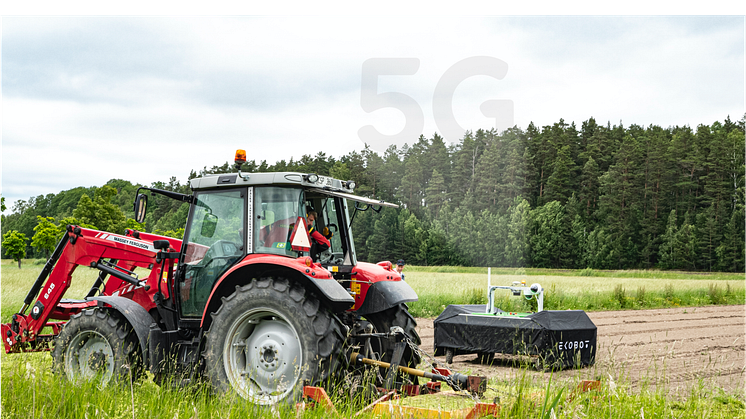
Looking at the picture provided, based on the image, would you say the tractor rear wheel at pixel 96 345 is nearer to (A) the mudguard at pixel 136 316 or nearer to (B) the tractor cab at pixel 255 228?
(A) the mudguard at pixel 136 316

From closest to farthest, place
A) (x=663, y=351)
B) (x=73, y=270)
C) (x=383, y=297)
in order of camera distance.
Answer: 1. (x=383, y=297)
2. (x=73, y=270)
3. (x=663, y=351)

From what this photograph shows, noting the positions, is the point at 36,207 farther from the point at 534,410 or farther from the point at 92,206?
the point at 534,410

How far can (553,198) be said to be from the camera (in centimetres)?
6375

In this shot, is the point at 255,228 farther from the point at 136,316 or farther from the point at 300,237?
the point at 136,316

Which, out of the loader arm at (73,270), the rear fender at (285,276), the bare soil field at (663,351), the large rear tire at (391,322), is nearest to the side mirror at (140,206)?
the loader arm at (73,270)

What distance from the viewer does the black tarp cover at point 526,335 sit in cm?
806

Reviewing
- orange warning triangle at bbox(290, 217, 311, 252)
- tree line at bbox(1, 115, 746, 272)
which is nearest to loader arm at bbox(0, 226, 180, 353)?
orange warning triangle at bbox(290, 217, 311, 252)

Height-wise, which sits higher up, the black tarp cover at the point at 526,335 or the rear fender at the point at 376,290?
the rear fender at the point at 376,290

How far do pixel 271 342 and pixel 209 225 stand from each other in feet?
5.19

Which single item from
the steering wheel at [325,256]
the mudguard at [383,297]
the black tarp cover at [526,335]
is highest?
the steering wheel at [325,256]

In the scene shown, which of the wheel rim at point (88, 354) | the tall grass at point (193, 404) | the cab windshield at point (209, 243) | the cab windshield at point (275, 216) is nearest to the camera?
the tall grass at point (193, 404)

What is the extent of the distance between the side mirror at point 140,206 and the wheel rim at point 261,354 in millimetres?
1604

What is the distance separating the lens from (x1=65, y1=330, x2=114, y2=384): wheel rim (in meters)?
5.71

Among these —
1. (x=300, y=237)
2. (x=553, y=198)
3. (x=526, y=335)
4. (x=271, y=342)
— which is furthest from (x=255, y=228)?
(x=553, y=198)
